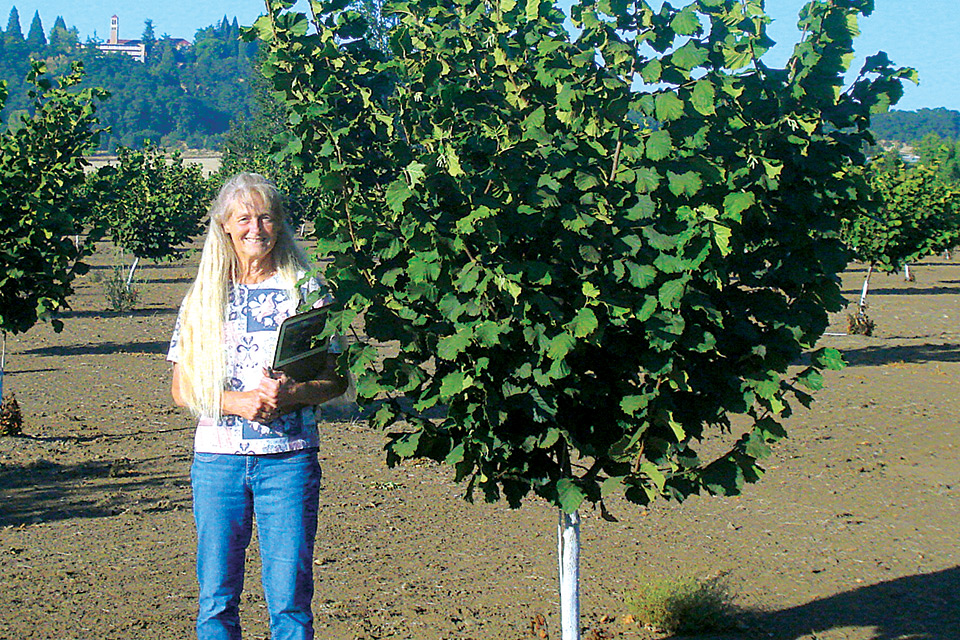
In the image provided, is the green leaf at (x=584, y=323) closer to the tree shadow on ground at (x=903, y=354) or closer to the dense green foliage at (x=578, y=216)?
the dense green foliage at (x=578, y=216)

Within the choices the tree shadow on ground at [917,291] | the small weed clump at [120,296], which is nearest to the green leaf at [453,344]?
the small weed clump at [120,296]

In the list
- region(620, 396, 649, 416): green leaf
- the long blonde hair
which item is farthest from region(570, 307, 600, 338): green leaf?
the long blonde hair

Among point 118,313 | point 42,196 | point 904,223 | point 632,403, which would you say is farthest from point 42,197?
point 904,223

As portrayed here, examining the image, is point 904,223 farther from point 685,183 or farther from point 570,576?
point 685,183

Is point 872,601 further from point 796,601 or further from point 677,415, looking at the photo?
point 677,415

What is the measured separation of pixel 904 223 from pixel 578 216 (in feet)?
82.8

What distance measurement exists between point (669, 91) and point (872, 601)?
12.6ft

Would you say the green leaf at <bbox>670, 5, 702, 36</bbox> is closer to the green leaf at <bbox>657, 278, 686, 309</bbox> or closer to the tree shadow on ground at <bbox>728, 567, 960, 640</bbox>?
the green leaf at <bbox>657, 278, 686, 309</bbox>

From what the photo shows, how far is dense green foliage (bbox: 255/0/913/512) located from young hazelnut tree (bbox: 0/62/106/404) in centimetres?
688

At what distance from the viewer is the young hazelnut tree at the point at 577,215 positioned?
335 cm

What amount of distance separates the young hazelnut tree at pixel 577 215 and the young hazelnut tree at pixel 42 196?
6.87m

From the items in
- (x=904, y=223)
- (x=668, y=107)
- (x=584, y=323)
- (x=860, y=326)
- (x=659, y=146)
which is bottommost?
(x=860, y=326)

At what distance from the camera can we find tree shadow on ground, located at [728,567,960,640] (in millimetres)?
5355

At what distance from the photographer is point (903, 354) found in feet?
61.1
